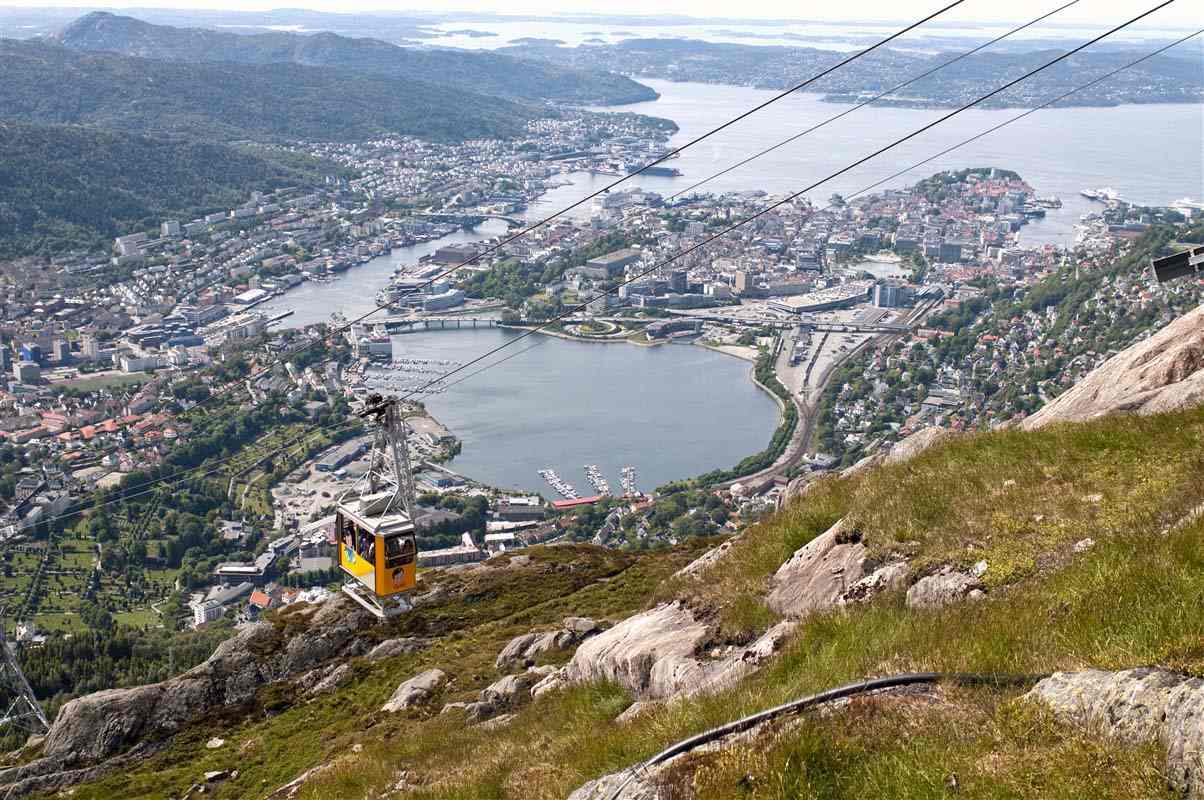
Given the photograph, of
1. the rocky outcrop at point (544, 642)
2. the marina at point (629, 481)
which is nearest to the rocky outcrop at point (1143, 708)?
the rocky outcrop at point (544, 642)

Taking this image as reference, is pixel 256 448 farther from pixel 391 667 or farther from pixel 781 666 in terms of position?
pixel 781 666

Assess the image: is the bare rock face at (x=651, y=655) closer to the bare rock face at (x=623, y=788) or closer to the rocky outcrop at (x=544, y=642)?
the bare rock face at (x=623, y=788)

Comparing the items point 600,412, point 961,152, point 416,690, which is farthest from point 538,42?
point 416,690

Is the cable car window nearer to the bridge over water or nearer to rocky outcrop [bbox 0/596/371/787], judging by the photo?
rocky outcrop [bbox 0/596/371/787]

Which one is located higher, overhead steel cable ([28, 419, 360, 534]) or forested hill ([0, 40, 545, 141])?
forested hill ([0, 40, 545, 141])

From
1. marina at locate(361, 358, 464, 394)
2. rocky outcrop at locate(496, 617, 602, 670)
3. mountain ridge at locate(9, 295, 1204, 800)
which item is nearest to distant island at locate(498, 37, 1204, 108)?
marina at locate(361, 358, 464, 394)

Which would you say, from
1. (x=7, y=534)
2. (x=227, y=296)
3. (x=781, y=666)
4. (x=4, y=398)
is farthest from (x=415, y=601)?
(x=227, y=296)
